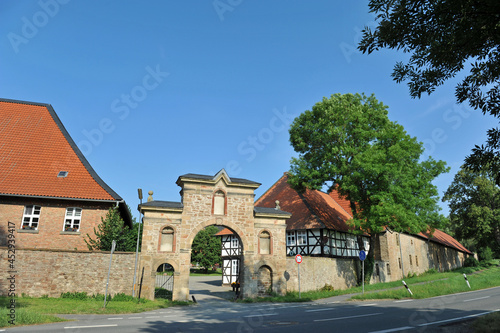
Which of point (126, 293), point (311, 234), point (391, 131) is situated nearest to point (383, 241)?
point (311, 234)

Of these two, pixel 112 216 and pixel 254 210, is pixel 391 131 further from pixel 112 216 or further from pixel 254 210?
pixel 112 216

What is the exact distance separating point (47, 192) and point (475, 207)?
4532cm

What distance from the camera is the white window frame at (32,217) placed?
1934 centimetres

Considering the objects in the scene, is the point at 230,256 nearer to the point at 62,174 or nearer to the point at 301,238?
the point at 301,238

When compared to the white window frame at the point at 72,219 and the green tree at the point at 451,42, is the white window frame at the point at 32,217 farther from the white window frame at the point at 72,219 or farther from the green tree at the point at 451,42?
the green tree at the point at 451,42

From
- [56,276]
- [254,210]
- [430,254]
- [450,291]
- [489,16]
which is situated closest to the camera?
[489,16]

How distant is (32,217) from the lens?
64.0ft

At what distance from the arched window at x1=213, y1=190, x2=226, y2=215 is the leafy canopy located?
8.06 meters

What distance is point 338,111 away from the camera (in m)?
25.9

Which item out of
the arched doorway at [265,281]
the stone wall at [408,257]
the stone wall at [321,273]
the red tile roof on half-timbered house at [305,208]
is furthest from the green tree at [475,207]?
the arched doorway at [265,281]

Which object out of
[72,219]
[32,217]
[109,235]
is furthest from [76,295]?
[32,217]

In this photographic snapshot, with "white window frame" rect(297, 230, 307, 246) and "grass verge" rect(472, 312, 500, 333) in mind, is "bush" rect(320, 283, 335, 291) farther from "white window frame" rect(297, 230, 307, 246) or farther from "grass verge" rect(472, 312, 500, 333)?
"grass verge" rect(472, 312, 500, 333)

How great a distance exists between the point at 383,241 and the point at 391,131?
13.5 m

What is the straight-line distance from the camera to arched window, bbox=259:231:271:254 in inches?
837
